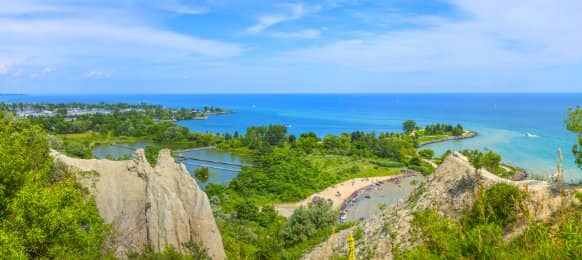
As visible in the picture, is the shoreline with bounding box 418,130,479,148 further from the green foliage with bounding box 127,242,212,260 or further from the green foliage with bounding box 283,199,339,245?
the green foliage with bounding box 127,242,212,260

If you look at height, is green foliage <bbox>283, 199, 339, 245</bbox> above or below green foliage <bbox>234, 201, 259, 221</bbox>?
above

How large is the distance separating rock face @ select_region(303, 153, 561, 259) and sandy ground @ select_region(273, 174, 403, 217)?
20962 mm

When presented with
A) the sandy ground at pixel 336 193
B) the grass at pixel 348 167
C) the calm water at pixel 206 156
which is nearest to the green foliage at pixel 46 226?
the sandy ground at pixel 336 193

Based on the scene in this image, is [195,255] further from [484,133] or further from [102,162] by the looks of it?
[484,133]

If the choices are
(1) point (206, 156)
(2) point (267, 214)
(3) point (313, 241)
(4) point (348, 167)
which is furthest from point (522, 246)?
(1) point (206, 156)

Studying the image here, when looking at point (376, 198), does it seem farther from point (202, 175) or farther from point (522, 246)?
point (522, 246)

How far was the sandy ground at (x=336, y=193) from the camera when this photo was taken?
36.9 meters

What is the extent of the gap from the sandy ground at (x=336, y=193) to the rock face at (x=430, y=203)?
2096 centimetres

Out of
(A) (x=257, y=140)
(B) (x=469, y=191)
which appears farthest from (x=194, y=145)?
(B) (x=469, y=191)

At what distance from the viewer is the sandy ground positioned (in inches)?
1452

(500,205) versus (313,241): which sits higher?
(500,205)

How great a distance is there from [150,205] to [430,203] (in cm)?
992

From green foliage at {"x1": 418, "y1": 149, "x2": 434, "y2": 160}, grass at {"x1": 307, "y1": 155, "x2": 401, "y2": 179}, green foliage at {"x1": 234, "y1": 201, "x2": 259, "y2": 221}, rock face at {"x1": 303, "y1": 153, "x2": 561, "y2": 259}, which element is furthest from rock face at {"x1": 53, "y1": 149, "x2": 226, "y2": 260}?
green foliage at {"x1": 418, "y1": 149, "x2": 434, "y2": 160}

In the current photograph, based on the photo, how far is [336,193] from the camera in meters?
41.8
